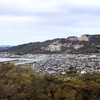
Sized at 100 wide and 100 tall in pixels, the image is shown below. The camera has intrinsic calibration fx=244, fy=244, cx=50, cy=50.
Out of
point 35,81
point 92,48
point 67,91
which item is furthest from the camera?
point 92,48

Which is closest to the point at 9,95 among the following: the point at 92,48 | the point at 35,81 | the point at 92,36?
the point at 35,81

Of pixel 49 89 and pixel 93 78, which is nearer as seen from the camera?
pixel 49 89

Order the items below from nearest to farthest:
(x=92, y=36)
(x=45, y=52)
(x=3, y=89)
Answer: (x=3, y=89) → (x=45, y=52) → (x=92, y=36)

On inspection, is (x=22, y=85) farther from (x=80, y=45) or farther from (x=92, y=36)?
(x=92, y=36)

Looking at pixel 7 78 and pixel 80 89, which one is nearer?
pixel 80 89

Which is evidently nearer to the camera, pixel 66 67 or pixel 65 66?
pixel 66 67

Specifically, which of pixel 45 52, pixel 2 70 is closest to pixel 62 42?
pixel 45 52

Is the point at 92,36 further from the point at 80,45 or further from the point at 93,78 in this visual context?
the point at 93,78

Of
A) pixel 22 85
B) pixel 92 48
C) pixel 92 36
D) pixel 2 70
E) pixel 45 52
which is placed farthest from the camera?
pixel 92 36

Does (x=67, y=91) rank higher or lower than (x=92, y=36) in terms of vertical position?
lower
